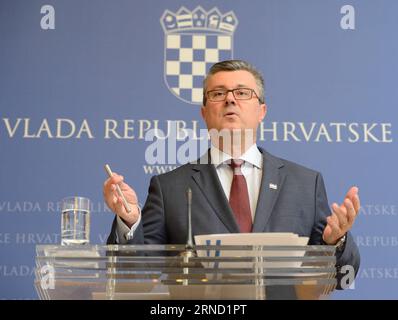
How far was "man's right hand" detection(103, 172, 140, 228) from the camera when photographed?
7.18ft

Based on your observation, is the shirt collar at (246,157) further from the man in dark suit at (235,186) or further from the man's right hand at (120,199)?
the man's right hand at (120,199)

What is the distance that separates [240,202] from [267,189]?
0.12m

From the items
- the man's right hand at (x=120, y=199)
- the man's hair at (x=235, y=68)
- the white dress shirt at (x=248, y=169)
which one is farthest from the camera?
the man's hair at (x=235, y=68)

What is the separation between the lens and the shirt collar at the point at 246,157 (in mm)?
3219

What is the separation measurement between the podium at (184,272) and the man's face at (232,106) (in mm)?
1384

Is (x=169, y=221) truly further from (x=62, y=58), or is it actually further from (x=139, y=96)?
(x=62, y=58)

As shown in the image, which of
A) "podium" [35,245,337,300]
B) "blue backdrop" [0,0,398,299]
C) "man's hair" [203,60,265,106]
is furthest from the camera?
"blue backdrop" [0,0,398,299]

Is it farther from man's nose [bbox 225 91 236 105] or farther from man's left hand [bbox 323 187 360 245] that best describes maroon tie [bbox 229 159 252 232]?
man's left hand [bbox 323 187 360 245]

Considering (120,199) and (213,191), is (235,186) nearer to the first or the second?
(213,191)

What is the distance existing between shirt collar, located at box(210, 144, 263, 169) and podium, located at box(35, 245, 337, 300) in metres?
1.26

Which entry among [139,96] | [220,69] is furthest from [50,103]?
[220,69]

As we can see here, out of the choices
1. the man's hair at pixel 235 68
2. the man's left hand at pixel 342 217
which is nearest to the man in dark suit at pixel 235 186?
the man's hair at pixel 235 68

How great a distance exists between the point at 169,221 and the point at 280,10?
2.03 meters

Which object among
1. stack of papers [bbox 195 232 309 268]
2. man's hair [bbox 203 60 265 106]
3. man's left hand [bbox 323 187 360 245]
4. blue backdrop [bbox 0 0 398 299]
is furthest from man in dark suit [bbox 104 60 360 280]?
blue backdrop [bbox 0 0 398 299]
